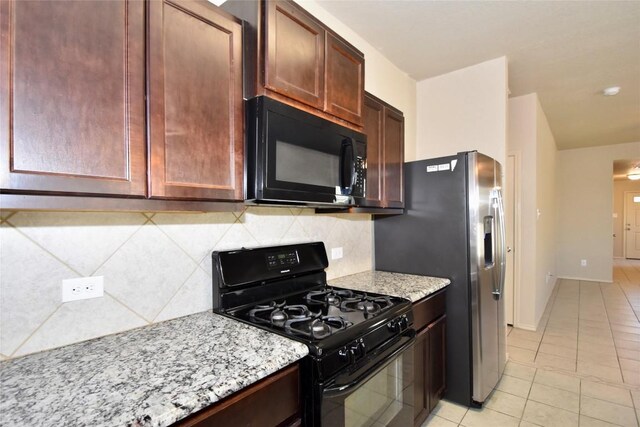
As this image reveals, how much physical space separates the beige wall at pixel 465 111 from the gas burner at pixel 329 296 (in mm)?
1924

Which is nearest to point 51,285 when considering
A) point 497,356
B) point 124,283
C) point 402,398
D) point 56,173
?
point 124,283

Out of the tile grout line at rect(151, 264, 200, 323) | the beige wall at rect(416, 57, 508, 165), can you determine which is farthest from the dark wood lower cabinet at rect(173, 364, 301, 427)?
the beige wall at rect(416, 57, 508, 165)

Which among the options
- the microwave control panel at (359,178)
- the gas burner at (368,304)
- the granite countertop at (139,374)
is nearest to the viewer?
the granite countertop at (139,374)

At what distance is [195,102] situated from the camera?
1.19 m

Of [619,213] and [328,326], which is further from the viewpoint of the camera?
[619,213]

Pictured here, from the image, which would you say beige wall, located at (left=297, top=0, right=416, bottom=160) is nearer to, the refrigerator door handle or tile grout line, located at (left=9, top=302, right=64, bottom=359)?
the refrigerator door handle

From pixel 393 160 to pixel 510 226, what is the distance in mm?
2369

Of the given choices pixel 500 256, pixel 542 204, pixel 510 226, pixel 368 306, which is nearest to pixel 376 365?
pixel 368 306

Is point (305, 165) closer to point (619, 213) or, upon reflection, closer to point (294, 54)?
point (294, 54)

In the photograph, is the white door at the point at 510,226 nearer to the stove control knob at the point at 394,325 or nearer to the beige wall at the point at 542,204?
the beige wall at the point at 542,204

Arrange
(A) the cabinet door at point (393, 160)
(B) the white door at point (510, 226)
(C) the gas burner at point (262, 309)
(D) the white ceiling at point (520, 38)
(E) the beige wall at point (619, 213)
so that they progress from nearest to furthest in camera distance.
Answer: (C) the gas burner at point (262, 309)
(D) the white ceiling at point (520, 38)
(A) the cabinet door at point (393, 160)
(B) the white door at point (510, 226)
(E) the beige wall at point (619, 213)

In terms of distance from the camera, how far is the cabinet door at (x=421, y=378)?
72.8 inches

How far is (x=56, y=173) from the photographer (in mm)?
878

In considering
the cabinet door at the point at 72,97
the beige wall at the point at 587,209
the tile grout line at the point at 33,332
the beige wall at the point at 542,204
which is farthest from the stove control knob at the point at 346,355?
the beige wall at the point at 587,209
